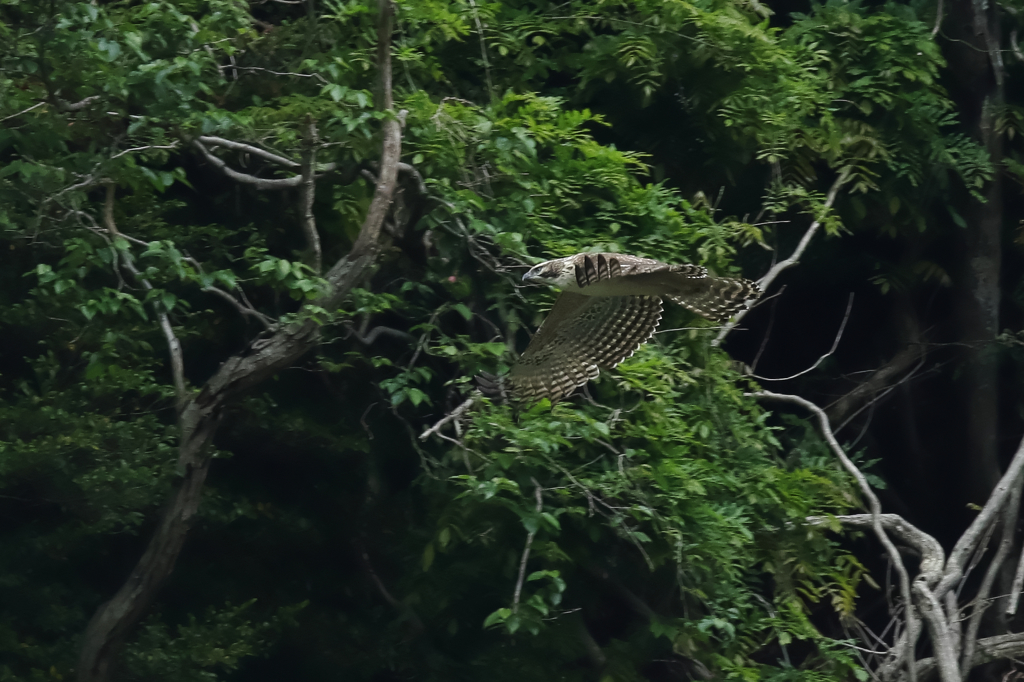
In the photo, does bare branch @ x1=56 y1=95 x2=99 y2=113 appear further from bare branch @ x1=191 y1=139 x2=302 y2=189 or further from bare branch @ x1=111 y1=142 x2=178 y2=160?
bare branch @ x1=191 y1=139 x2=302 y2=189

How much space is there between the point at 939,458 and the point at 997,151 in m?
1.97

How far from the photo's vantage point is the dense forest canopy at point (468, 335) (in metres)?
3.96

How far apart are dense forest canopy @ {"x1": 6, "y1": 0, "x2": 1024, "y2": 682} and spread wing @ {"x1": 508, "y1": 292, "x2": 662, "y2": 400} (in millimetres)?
124

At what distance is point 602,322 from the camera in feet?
13.8

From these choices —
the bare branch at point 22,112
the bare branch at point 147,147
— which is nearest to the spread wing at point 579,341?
the bare branch at point 147,147

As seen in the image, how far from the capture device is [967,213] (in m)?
5.93

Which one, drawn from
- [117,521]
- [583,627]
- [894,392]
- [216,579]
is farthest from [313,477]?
[894,392]

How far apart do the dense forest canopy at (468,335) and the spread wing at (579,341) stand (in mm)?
124

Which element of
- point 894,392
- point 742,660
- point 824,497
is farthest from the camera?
point 894,392

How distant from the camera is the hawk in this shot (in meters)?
3.99

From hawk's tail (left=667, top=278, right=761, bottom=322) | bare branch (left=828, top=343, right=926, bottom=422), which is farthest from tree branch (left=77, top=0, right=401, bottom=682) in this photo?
bare branch (left=828, top=343, right=926, bottom=422)

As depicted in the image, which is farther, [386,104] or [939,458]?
[939,458]

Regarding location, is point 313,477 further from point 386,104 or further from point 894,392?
point 894,392

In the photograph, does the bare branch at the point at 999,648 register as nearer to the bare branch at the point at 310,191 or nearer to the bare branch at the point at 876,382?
the bare branch at the point at 876,382
